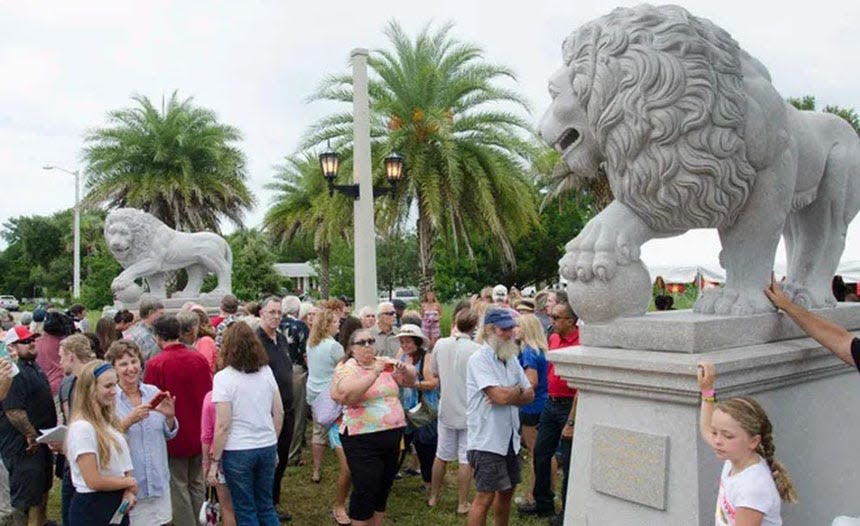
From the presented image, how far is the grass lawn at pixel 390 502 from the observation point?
6426mm

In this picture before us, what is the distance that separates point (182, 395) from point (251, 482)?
33.2 inches

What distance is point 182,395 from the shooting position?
211 inches

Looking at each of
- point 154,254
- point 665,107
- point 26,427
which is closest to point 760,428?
point 665,107

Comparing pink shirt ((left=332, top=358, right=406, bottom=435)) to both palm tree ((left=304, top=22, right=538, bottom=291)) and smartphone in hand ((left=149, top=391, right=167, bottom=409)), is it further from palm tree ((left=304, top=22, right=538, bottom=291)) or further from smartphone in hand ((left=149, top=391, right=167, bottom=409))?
palm tree ((left=304, top=22, right=538, bottom=291))

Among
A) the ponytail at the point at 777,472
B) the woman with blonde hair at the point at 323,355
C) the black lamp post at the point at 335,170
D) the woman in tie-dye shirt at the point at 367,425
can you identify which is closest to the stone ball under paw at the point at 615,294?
the ponytail at the point at 777,472

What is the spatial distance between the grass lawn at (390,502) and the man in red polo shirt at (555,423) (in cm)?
19

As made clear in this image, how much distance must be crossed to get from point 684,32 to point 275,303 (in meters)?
4.34

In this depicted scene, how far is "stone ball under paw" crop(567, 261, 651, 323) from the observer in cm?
325

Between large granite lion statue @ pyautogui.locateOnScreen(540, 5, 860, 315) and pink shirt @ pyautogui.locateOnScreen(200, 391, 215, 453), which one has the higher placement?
large granite lion statue @ pyautogui.locateOnScreen(540, 5, 860, 315)

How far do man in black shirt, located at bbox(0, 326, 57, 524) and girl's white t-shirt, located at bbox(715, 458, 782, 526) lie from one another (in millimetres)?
5059

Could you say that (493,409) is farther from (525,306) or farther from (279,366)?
(525,306)

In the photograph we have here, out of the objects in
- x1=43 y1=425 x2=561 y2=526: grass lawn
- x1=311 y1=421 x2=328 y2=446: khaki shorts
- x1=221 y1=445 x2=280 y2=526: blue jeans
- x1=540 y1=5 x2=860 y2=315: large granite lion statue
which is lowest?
x1=43 y1=425 x2=561 y2=526: grass lawn

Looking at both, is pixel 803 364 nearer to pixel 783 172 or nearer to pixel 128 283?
pixel 783 172

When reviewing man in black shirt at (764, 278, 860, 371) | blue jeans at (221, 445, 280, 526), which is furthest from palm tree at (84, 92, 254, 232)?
man in black shirt at (764, 278, 860, 371)
